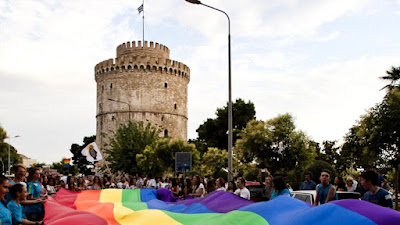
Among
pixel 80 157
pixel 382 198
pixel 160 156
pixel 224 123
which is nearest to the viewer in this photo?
pixel 382 198

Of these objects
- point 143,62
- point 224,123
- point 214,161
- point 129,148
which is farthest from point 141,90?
point 214,161

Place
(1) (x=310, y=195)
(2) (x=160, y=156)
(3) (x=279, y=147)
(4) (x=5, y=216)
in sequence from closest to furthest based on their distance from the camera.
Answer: (4) (x=5, y=216) → (1) (x=310, y=195) → (3) (x=279, y=147) → (2) (x=160, y=156)

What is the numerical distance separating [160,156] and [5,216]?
41.3 metres

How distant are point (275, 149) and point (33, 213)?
30.3 meters

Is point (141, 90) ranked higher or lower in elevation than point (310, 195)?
higher

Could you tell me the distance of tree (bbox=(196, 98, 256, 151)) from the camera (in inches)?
2820

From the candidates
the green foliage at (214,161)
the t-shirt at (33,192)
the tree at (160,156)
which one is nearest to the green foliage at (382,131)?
the t-shirt at (33,192)

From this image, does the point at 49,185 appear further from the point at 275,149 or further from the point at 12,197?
the point at 275,149

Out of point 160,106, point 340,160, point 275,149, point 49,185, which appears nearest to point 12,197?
point 49,185

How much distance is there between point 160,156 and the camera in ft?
155

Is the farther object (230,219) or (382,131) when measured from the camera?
(382,131)

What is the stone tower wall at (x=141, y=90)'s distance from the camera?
65.0m

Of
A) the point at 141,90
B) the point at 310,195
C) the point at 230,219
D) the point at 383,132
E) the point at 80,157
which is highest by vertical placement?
the point at 141,90

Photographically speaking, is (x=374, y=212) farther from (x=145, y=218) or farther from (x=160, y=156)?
(x=160, y=156)
